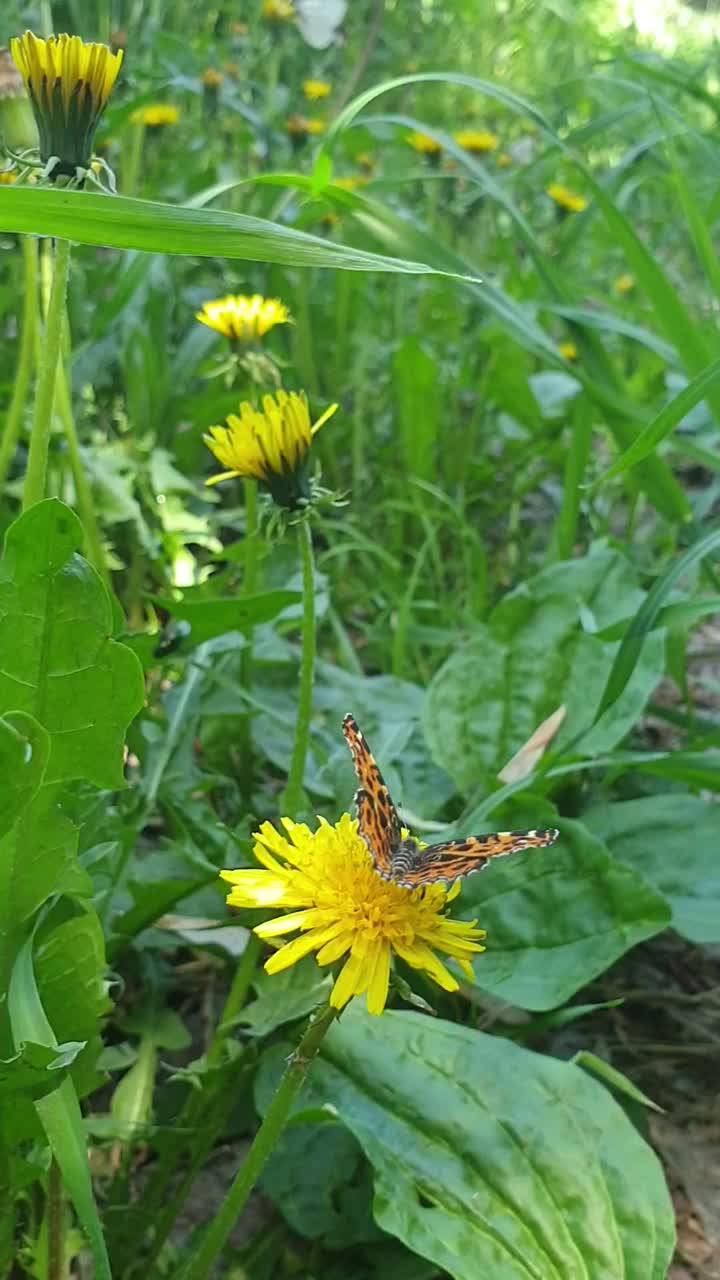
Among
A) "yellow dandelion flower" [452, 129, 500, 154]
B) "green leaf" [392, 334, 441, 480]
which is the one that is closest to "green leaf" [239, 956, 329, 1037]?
"green leaf" [392, 334, 441, 480]

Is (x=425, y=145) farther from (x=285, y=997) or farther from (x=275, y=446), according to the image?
(x=285, y=997)

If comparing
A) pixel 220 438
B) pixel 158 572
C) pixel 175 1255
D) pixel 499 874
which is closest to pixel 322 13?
pixel 158 572

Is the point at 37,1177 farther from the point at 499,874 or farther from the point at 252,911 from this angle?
the point at 499,874

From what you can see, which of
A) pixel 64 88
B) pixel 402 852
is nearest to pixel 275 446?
pixel 64 88

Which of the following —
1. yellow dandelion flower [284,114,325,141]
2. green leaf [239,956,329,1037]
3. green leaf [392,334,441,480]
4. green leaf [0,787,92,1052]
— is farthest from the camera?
yellow dandelion flower [284,114,325,141]

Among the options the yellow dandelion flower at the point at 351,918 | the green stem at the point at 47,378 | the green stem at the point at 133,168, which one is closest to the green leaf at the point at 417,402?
the green stem at the point at 133,168

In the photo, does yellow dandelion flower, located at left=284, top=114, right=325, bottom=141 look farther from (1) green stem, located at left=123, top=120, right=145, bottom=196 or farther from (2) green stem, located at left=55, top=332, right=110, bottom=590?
(2) green stem, located at left=55, top=332, right=110, bottom=590

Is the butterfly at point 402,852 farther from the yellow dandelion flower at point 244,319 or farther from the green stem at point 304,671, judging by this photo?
the yellow dandelion flower at point 244,319
